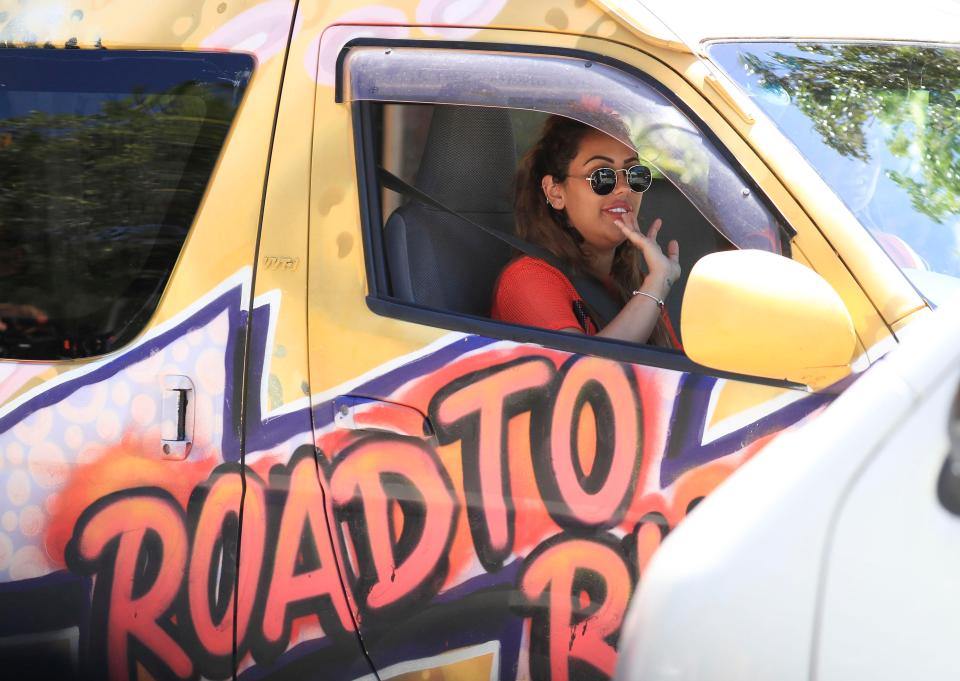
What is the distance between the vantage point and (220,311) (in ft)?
8.65

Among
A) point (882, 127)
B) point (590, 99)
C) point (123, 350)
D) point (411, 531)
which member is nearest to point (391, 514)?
point (411, 531)

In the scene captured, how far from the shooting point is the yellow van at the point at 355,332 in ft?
7.95

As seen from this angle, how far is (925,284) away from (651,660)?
A: 1096mm

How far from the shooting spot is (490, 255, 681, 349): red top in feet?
9.14

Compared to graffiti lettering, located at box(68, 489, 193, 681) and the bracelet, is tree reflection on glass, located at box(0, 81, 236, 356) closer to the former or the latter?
graffiti lettering, located at box(68, 489, 193, 681)

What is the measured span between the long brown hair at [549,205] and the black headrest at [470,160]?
0.05 metres

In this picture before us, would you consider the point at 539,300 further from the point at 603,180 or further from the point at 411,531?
the point at 411,531

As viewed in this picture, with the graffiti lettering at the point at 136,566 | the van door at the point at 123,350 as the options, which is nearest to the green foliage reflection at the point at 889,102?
the van door at the point at 123,350

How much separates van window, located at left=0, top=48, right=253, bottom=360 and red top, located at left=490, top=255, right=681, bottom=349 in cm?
69

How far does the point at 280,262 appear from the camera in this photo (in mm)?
2619

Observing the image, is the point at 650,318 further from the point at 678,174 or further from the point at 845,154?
the point at 845,154

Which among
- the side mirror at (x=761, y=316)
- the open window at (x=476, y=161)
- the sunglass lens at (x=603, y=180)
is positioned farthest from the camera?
the sunglass lens at (x=603, y=180)

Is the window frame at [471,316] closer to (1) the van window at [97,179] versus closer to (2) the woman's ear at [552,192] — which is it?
(1) the van window at [97,179]

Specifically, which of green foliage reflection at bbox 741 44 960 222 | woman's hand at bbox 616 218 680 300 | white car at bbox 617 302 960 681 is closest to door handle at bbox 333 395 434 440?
woman's hand at bbox 616 218 680 300
